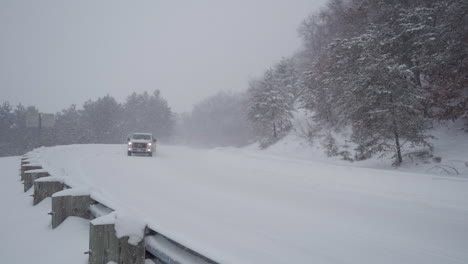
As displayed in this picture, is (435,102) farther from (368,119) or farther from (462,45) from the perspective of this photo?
(368,119)

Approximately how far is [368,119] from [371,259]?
44.7ft

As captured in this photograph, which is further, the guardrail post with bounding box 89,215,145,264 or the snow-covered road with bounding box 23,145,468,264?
the snow-covered road with bounding box 23,145,468,264

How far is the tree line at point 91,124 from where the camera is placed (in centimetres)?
6234

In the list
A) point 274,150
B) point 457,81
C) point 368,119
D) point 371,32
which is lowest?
point 274,150

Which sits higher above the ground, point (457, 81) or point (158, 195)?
point (457, 81)

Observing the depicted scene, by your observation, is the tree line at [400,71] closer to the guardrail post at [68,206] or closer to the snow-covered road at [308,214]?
the snow-covered road at [308,214]

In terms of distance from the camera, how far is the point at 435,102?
15.6 meters

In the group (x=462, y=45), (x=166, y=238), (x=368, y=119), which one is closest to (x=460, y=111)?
(x=462, y=45)

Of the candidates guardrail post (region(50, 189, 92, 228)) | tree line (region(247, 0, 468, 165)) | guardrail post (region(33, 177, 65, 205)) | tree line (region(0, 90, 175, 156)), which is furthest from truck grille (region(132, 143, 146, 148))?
tree line (region(0, 90, 175, 156))

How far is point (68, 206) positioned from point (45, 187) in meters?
1.86

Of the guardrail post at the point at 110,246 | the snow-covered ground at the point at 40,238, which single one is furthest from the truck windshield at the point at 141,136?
the guardrail post at the point at 110,246

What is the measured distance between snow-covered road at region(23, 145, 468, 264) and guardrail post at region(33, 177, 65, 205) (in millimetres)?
257

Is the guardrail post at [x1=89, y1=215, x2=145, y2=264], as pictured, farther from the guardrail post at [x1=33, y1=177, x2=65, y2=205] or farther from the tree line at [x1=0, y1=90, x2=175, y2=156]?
the tree line at [x1=0, y1=90, x2=175, y2=156]

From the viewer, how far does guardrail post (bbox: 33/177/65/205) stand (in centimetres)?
512
